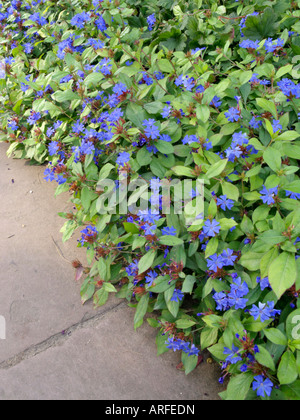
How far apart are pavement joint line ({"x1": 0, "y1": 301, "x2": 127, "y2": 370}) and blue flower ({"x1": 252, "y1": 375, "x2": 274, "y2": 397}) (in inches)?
34.2

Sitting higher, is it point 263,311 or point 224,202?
point 224,202

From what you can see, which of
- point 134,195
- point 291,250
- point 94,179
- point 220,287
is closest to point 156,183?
point 134,195

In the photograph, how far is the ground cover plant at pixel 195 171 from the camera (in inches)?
56.8

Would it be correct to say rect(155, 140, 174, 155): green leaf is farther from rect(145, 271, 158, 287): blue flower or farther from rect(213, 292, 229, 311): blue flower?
rect(213, 292, 229, 311): blue flower

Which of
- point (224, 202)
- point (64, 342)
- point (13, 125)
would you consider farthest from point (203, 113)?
point (13, 125)

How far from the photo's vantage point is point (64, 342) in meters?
1.89

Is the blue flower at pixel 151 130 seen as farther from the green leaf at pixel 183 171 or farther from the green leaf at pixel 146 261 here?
the green leaf at pixel 146 261

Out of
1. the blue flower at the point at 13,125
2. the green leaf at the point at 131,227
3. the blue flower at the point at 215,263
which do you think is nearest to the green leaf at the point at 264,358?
the blue flower at the point at 215,263

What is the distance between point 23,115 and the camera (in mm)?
2742

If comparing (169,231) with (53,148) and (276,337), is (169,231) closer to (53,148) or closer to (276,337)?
(276,337)

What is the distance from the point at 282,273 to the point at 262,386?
0.37 metres

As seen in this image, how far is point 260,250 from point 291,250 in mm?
137

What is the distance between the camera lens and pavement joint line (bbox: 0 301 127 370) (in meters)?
1.86
